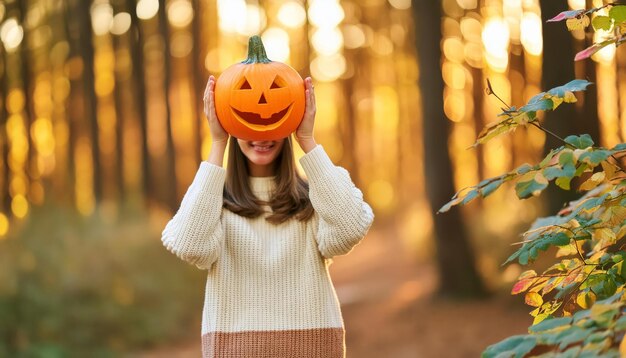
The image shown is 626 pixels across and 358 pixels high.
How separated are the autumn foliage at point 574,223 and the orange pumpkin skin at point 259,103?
2.98ft

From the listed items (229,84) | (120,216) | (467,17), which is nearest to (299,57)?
(467,17)

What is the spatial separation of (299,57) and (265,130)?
88.0 ft

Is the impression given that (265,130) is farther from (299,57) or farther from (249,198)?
(299,57)

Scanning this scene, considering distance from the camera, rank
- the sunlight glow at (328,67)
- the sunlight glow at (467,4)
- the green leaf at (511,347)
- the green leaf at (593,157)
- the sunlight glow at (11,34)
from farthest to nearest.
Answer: the sunlight glow at (328,67) → the sunlight glow at (467,4) → the sunlight glow at (11,34) → the green leaf at (593,157) → the green leaf at (511,347)

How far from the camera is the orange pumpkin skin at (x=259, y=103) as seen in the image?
367 centimetres

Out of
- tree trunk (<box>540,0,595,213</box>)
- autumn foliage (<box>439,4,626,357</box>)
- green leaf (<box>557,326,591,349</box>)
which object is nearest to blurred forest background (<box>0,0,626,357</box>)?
tree trunk (<box>540,0,595,213</box>)

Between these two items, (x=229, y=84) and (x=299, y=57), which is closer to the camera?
(x=229, y=84)

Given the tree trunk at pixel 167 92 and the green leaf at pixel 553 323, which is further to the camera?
the tree trunk at pixel 167 92

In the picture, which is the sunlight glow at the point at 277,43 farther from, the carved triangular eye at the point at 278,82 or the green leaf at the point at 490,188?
the green leaf at the point at 490,188

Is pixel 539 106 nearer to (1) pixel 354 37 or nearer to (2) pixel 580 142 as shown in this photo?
(2) pixel 580 142

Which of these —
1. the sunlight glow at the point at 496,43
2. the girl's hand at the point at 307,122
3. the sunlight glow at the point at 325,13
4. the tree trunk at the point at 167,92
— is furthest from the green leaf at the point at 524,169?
the sunlight glow at the point at 325,13

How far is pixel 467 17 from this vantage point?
2492 cm

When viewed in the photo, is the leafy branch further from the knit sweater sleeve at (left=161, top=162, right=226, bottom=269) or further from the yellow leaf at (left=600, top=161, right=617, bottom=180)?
the knit sweater sleeve at (left=161, top=162, right=226, bottom=269)

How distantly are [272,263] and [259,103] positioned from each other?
63cm
